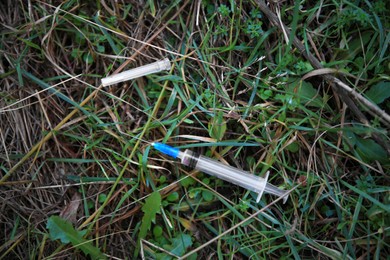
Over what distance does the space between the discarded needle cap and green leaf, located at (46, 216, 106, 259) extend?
700mm

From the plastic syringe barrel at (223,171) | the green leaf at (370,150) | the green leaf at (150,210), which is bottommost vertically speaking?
the green leaf at (150,210)

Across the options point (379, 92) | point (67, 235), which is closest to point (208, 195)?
point (67, 235)

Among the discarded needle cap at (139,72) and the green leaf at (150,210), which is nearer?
the green leaf at (150,210)

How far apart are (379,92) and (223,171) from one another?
83 centimetres

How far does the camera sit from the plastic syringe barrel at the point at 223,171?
180 centimetres

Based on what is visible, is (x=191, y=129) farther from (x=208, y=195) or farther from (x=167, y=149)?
(x=208, y=195)

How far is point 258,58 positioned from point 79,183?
3.62 ft

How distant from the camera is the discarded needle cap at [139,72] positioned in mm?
1891

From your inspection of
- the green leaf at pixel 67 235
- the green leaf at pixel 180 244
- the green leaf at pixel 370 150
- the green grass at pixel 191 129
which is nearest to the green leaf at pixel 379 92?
the green grass at pixel 191 129

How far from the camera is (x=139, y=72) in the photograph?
190cm

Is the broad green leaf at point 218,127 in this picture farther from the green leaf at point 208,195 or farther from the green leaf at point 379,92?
the green leaf at point 379,92

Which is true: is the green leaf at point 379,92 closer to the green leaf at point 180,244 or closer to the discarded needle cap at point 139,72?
the discarded needle cap at point 139,72

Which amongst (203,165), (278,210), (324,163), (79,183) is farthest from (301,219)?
(79,183)

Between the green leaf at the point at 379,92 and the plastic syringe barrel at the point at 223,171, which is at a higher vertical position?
the green leaf at the point at 379,92
